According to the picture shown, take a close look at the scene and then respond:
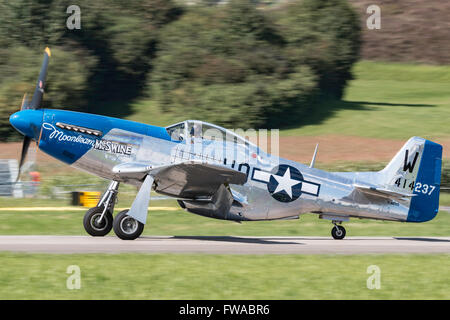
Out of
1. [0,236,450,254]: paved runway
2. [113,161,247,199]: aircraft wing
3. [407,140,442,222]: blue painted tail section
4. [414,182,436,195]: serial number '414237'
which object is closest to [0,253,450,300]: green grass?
[0,236,450,254]: paved runway

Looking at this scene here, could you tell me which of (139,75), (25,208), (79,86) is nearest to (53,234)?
(25,208)

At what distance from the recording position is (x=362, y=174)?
46.7ft

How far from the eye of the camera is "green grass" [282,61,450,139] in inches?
1553

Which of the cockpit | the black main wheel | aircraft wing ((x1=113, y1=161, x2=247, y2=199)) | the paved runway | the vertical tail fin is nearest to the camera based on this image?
the paved runway

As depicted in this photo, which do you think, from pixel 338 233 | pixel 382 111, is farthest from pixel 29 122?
pixel 382 111

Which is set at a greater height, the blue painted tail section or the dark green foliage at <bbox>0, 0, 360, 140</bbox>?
the blue painted tail section

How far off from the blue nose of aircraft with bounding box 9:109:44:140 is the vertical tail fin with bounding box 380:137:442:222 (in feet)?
24.1

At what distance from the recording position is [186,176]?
12.4m

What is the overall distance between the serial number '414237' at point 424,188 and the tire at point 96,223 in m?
6.67

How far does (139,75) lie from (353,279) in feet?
124

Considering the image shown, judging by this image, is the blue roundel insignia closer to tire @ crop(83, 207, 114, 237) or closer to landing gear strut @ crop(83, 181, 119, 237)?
landing gear strut @ crop(83, 181, 119, 237)

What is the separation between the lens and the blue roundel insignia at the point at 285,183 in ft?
43.5

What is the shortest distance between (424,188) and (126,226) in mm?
6588
